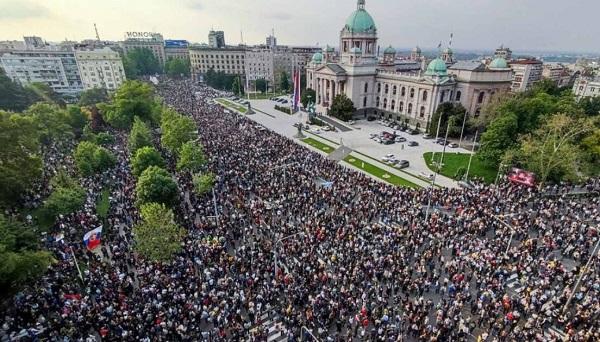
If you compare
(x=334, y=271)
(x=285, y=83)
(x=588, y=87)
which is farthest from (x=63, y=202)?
(x=588, y=87)

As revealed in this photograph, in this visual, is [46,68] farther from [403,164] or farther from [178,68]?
[403,164]

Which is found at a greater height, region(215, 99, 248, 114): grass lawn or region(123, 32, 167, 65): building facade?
region(123, 32, 167, 65): building facade

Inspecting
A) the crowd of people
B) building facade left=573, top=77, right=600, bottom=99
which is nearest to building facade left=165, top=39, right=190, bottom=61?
the crowd of people

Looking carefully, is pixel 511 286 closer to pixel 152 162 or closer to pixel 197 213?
pixel 197 213

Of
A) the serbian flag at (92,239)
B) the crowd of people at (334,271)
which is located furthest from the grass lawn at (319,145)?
the serbian flag at (92,239)

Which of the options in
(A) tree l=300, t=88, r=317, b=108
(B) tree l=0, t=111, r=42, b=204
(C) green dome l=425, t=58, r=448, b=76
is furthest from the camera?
(A) tree l=300, t=88, r=317, b=108

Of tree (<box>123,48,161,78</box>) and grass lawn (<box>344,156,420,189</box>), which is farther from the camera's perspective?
tree (<box>123,48,161,78</box>)

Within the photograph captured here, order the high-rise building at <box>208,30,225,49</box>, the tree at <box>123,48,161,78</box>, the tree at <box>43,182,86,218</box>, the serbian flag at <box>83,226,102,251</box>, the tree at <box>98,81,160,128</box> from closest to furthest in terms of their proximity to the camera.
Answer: the serbian flag at <box>83,226,102,251</box>, the tree at <box>43,182,86,218</box>, the tree at <box>98,81,160,128</box>, the tree at <box>123,48,161,78</box>, the high-rise building at <box>208,30,225,49</box>

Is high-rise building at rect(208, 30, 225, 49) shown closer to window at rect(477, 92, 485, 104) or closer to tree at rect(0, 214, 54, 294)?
window at rect(477, 92, 485, 104)
